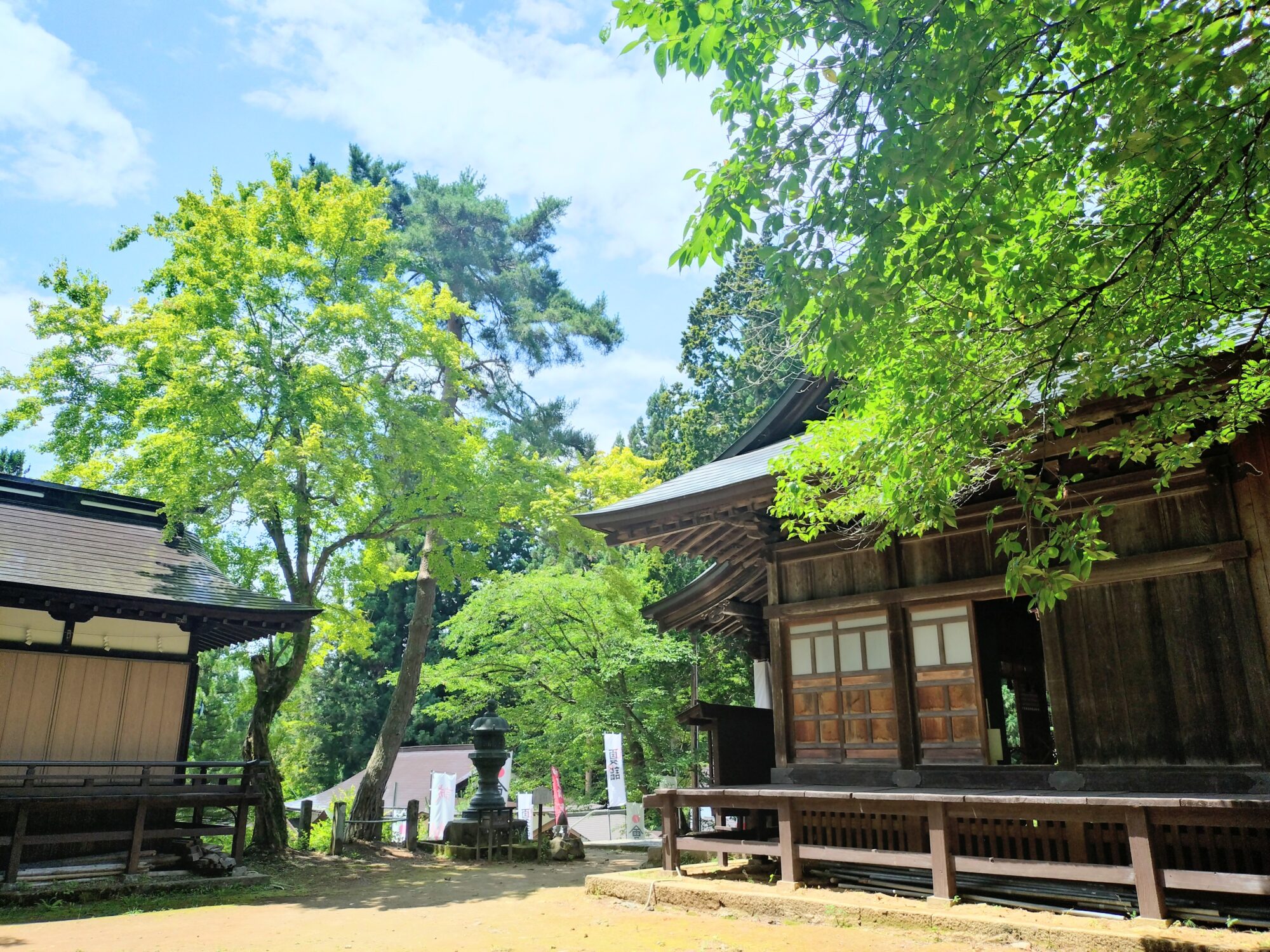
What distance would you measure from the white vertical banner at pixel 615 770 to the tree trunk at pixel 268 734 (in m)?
6.91

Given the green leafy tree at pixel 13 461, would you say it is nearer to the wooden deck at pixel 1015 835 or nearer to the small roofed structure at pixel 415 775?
the small roofed structure at pixel 415 775

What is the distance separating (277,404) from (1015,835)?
12910mm

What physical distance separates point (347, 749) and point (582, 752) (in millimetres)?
16714

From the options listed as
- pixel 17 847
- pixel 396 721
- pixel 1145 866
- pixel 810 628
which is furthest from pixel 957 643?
pixel 396 721

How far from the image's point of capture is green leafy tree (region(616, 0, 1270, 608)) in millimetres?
3773

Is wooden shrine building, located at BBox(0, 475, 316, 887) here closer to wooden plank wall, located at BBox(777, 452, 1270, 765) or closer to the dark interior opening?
the dark interior opening

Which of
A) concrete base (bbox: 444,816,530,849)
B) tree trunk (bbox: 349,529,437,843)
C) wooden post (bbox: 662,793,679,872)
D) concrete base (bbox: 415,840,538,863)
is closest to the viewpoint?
wooden post (bbox: 662,793,679,872)

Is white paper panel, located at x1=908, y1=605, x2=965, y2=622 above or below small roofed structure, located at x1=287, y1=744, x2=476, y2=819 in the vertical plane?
above

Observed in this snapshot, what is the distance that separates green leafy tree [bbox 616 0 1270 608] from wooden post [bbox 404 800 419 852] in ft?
45.9

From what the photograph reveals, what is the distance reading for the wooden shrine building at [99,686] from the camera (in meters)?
10.7

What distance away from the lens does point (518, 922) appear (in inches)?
322

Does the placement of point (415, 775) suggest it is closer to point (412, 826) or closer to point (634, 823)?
point (634, 823)

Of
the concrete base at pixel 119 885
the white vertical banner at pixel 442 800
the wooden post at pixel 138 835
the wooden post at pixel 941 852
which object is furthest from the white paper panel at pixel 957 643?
the white vertical banner at pixel 442 800

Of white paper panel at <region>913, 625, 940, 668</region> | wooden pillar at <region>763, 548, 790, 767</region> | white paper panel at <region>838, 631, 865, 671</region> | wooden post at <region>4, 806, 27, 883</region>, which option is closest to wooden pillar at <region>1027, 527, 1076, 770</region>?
white paper panel at <region>913, 625, 940, 668</region>
